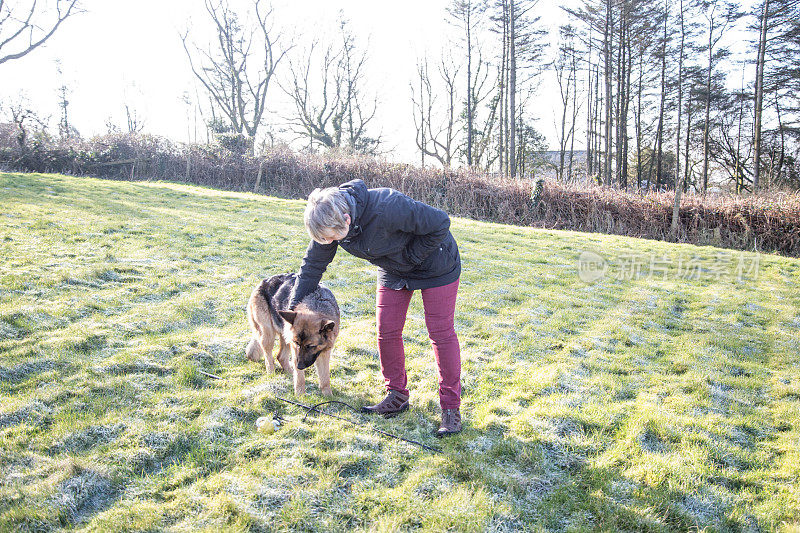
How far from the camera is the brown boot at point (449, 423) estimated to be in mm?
3449

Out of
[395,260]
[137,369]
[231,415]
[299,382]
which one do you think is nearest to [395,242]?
[395,260]

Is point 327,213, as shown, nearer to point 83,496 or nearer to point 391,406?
point 391,406

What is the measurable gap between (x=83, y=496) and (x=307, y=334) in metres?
1.71

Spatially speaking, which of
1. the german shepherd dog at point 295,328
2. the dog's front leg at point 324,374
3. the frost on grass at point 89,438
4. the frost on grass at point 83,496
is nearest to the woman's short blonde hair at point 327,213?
the german shepherd dog at point 295,328

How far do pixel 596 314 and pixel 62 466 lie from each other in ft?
21.3

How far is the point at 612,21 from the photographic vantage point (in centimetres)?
2523

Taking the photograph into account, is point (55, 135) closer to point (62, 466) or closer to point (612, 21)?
point (62, 466)

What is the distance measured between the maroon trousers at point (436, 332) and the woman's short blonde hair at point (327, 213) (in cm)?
80

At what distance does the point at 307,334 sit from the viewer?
370cm

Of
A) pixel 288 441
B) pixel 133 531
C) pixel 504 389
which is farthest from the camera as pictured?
pixel 504 389

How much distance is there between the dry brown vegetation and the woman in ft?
47.3

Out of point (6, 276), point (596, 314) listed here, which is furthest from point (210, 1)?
point (596, 314)

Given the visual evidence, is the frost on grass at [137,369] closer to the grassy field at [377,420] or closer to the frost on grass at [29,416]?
the grassy field at [377,420]

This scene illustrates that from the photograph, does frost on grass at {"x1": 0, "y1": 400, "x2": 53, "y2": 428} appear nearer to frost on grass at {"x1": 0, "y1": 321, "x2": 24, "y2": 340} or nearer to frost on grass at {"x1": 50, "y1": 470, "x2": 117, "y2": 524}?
frost on grass at {"x1": 50, "y1": 470, "x2": 117, "y2": 524}
